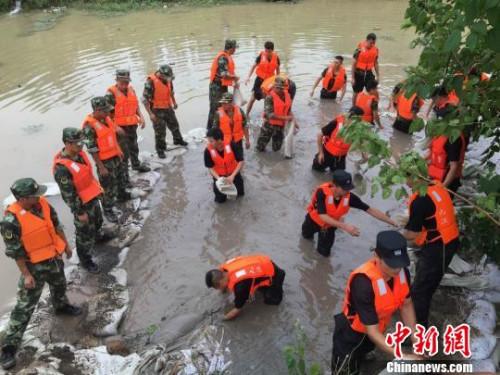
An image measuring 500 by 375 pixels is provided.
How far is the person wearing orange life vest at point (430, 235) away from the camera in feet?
13.1

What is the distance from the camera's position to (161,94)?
25.1 feet

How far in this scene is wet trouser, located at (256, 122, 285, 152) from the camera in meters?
8.16

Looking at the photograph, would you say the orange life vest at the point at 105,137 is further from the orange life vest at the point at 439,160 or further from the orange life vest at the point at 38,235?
the orange life vest at the point at 439,160

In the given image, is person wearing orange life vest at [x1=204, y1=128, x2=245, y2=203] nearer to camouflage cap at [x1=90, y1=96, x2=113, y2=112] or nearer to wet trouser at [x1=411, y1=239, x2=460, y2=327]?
camouflage cap at [x1=90, y1=96, x2=113, y2=112]

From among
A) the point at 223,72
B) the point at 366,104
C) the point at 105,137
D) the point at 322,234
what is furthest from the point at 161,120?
the point at 322,234

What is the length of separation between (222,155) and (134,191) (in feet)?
5.78

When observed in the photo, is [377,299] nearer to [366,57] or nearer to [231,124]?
[231,124]

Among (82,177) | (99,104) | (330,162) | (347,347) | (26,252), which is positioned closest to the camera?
(347,347)

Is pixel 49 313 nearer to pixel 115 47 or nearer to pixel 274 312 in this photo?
pixel 274 312

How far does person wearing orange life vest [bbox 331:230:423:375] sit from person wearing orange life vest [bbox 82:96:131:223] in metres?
4.12

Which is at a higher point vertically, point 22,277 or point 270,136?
point 22,277

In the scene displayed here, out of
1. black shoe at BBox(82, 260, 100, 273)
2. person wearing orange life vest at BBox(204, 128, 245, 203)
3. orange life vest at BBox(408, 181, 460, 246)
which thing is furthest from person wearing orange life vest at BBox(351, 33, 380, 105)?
black shoe at BBox(82, 260, 100, 273)

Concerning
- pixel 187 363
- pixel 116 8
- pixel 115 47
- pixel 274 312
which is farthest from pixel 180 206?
pixel 116 8

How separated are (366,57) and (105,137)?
6.49 meters
